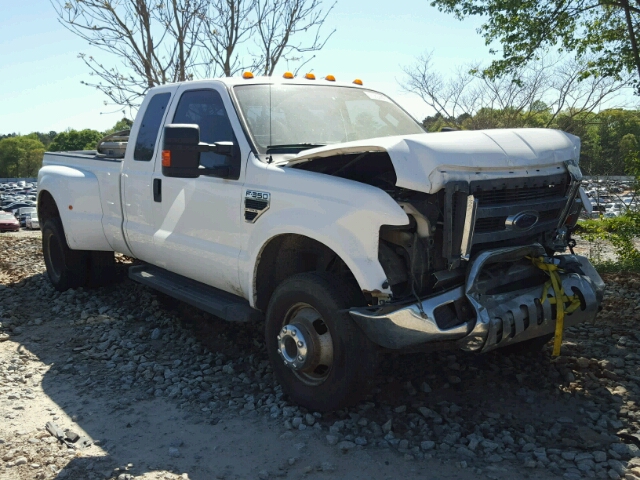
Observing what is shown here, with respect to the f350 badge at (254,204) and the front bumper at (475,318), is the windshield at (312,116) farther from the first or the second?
the front bumper at (475,318)

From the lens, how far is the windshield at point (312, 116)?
4.82m

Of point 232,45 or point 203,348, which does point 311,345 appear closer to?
point 203,348

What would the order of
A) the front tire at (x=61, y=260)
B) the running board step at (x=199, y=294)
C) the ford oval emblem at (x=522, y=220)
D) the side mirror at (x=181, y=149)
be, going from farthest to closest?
the front tire at (x=61, y=260) < the running board step at (x=199, y=294) < the side mirror at (x=181, y=149) < the ford oval emblem at (x=522, y=220)

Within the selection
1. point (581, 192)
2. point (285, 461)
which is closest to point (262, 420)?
point (285, 461)

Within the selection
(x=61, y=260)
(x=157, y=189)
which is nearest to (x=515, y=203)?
(x=157, y=189)

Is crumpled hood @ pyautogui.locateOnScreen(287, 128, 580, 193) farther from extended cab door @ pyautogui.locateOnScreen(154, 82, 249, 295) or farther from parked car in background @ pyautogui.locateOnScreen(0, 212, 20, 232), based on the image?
parked car in background @ pyautogui.locateOnScreen(0, 212, 20, 232)

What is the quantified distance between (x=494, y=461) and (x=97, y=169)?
15.2 ft

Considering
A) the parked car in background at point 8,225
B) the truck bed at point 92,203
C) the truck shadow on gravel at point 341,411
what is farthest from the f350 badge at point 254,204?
the parked car in background at point 8,225

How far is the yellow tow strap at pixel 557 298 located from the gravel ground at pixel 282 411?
21.5 inches

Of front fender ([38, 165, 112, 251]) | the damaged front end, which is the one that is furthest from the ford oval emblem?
front fender ([38, 165, 112, 251])

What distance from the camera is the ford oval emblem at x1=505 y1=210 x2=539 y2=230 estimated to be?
3904mm

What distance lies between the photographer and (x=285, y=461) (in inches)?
143

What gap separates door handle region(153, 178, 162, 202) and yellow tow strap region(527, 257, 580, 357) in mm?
2981

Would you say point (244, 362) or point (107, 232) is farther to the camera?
point (107, 232)
